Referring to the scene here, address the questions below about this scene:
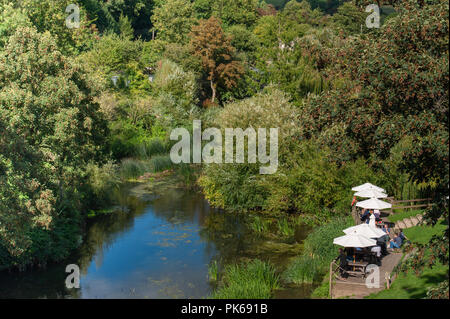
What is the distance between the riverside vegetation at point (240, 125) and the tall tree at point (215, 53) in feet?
0.61

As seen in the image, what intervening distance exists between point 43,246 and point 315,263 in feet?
38.8

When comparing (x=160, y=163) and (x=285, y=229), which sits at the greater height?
(x=160, y=163)

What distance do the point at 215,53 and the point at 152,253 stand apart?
36812 mm

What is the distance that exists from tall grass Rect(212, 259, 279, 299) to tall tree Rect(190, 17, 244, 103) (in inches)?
1494

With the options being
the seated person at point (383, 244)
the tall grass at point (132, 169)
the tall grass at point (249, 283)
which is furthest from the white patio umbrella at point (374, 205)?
the tall grass at point (132, 169)

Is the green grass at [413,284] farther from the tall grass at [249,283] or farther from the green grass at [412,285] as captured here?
the tall grass at [249,283]

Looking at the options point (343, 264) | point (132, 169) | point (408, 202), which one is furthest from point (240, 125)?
point (343, 264)

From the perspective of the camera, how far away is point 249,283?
19891 mm

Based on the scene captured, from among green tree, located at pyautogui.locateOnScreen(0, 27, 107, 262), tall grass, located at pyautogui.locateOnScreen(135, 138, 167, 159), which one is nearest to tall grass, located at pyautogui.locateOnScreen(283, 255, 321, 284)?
green tree, located at pyautogui.locateOnScreen(0, 27, 107, 262)

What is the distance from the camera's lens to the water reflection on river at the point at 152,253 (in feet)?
69.3

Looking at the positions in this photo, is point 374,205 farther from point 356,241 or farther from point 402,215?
point 356,241

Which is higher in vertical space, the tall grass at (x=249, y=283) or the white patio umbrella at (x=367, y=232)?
the white patio umbrella at (x=367, y=232)

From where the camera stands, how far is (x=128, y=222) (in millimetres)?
30469

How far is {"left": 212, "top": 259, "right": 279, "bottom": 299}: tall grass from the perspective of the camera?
1908 cm
